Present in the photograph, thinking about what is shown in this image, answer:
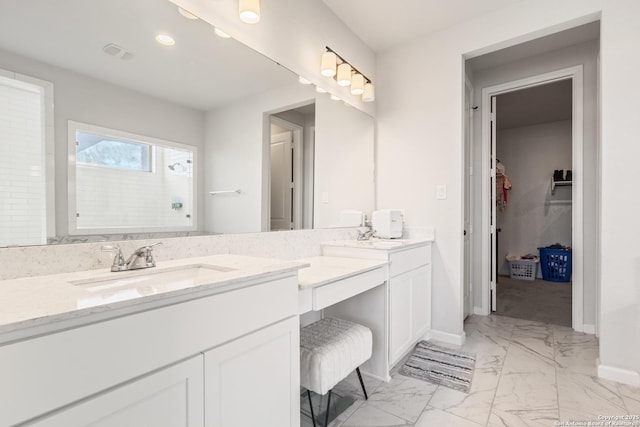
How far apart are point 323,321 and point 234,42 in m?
1.61

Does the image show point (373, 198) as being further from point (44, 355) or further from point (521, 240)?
point (521, 240)

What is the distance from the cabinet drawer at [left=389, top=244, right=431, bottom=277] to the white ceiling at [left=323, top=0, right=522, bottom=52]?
5.78 feet

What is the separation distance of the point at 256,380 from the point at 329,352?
485 millimetres

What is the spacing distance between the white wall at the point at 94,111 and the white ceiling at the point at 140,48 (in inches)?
1.3

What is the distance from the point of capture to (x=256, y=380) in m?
1.10

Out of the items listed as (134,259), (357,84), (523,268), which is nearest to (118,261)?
(134,259)

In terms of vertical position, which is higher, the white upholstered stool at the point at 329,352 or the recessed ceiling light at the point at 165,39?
the recessed ceiling light at the point at 165,39

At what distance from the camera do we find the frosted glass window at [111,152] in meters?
1.17

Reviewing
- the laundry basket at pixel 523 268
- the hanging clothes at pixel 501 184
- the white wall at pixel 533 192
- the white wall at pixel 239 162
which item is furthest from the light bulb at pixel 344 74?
the white wall at pixel 533 192

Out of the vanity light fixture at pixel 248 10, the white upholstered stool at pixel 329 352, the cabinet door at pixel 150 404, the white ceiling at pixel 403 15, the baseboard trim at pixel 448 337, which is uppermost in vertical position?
the white ceiling at pixel 403 15

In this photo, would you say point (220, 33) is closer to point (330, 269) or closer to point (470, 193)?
point (330, 269)

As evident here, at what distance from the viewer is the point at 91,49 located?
1181mm

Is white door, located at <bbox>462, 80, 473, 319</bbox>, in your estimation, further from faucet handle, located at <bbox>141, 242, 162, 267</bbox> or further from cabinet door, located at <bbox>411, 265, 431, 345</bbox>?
faucet handle, located at <bbox>141, 242, 162, 267</bbox>

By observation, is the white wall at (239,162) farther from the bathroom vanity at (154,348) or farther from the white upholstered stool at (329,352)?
the white upholstered stool at (329,352)
